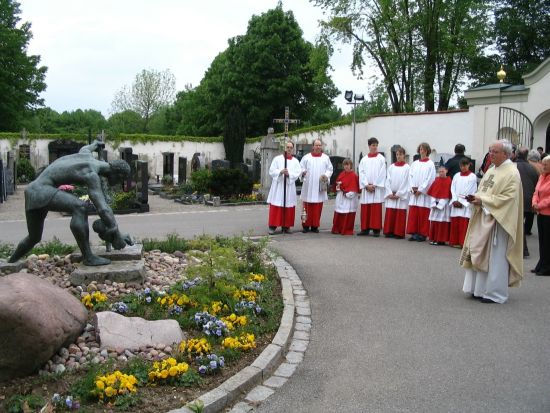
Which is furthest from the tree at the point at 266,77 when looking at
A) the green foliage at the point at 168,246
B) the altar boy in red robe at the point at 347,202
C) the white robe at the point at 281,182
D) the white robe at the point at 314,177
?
the green foliage at the point at 168,246

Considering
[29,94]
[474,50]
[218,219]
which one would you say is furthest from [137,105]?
[218,219]

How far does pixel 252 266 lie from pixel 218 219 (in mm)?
7211

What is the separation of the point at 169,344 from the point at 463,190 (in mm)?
7579

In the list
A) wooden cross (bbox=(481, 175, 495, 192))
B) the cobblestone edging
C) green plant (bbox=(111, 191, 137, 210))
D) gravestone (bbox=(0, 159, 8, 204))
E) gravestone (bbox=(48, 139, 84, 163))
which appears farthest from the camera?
gravestone (bbox=(48, 139, 84, 163))

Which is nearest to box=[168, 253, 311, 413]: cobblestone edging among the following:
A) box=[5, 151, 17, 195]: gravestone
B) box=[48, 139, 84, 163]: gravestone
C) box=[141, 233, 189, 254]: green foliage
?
box=[141, 233, 189, 254]: green foliage

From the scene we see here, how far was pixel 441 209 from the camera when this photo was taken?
1129 centimetres

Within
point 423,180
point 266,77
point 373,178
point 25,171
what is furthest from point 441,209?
point 266,77

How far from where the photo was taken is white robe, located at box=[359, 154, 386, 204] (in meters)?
12.2

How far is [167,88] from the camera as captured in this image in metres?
58.8

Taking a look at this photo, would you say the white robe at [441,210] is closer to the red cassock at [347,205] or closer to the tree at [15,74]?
the red cassock at [347,205]

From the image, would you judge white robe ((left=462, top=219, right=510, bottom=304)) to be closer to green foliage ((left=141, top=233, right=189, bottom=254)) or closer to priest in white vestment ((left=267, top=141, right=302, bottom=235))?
green foliage ((left=141, top=233, right=189, bottom=254))

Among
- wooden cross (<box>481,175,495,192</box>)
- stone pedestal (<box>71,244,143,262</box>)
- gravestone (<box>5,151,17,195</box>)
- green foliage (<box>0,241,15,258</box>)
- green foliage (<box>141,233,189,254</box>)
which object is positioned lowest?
green foliage (<box>0,241,15,258</box>)

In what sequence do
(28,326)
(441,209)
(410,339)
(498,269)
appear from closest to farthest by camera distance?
(28,326), (410,339), (498,269), (441,209)

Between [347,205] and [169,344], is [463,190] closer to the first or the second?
[347,205]
